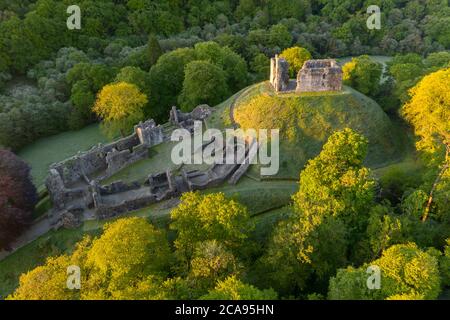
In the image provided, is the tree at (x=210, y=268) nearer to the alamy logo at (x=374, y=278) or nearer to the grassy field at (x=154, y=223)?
the alamy logo at (x=374, y=278)

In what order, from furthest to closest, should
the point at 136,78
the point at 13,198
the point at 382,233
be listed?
1. the point at 136,78
2. the point at 13,198
3. the point at 382,233

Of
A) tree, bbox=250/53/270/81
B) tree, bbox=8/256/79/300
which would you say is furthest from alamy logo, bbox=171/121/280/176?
tree, bbox=250/53/270/81

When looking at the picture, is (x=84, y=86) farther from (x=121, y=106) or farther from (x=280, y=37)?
(x=280, y=37)

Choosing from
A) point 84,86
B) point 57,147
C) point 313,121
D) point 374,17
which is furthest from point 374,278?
point 374,17

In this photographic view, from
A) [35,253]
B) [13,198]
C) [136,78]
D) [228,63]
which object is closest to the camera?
[35,253]

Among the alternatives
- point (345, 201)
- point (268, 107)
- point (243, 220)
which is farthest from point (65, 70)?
point (345, 201)

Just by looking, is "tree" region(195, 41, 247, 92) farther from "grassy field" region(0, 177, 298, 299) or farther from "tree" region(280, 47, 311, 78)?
"grassy field" region(0, 177, 298, 299)
